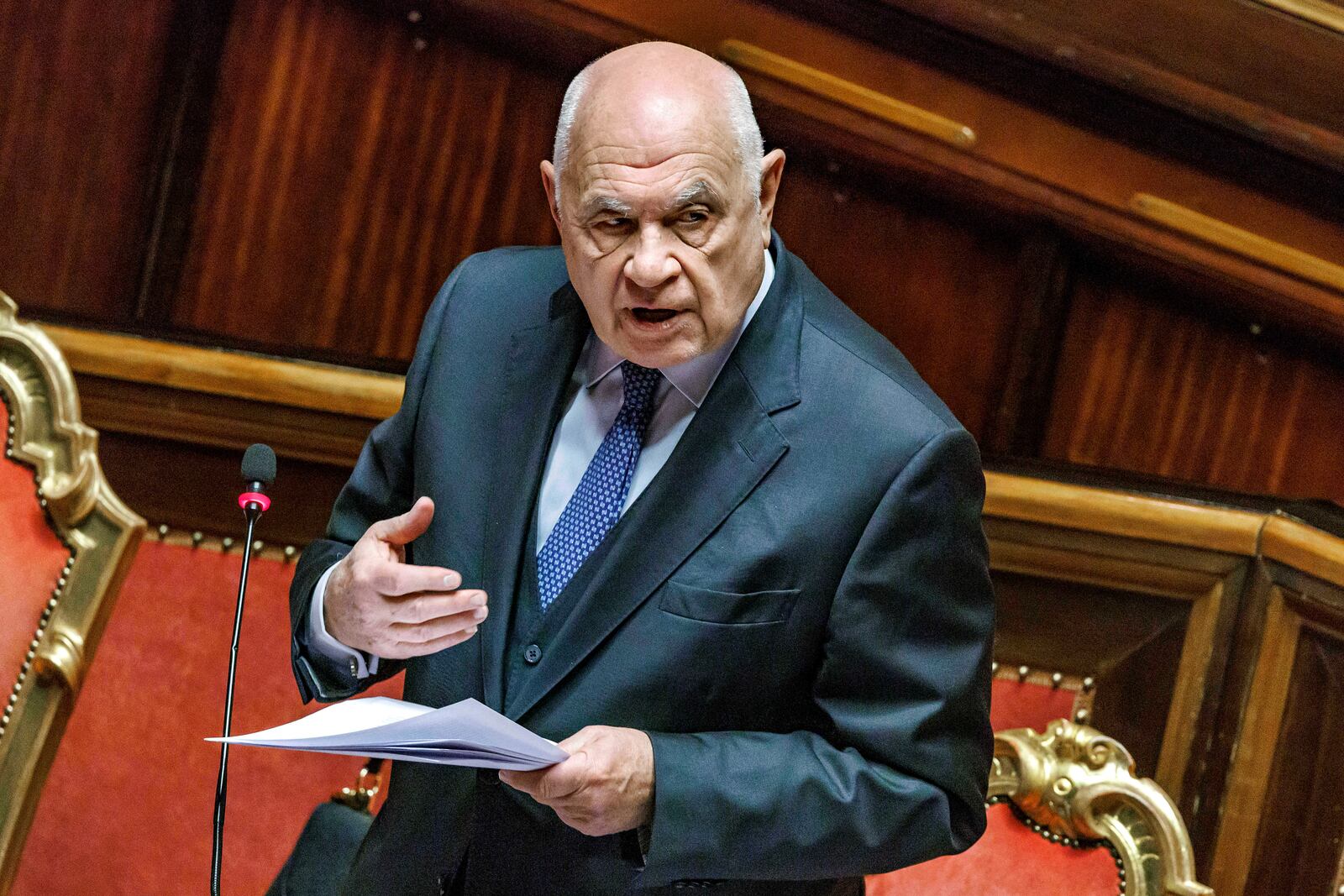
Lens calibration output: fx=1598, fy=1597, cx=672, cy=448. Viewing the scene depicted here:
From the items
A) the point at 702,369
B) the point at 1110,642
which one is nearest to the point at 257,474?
the point at 702,369

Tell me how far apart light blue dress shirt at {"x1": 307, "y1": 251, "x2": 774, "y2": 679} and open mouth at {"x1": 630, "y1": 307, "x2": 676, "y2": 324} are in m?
0.06

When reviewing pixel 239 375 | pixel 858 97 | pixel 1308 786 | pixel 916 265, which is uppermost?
pixel 858 97

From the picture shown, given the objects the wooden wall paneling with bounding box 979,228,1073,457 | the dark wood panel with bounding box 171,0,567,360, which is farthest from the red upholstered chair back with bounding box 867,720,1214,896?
the dark wood panel with bounding box 171,0,567,360

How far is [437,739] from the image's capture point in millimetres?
1182

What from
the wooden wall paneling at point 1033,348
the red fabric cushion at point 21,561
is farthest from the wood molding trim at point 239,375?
the wooden wall paneling at point 1033,348

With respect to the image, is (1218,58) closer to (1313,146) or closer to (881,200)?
(1313,146)

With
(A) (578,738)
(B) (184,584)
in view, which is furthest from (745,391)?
(B) (184,584)

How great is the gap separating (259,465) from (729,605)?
0.42 meters

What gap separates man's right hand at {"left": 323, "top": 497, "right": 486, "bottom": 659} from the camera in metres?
1.28

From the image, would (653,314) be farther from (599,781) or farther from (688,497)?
(599,781)

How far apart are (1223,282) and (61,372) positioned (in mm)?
1833

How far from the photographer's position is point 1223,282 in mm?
2672

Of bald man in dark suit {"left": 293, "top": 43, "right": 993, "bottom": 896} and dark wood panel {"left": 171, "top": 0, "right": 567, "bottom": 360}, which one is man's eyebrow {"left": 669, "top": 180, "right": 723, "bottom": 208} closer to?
bald man in dark suit {"left": 293, "top": 43, "right": 993, "bottom": 896}

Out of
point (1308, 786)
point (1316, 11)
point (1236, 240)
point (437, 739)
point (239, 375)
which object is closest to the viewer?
point (437, 739)
